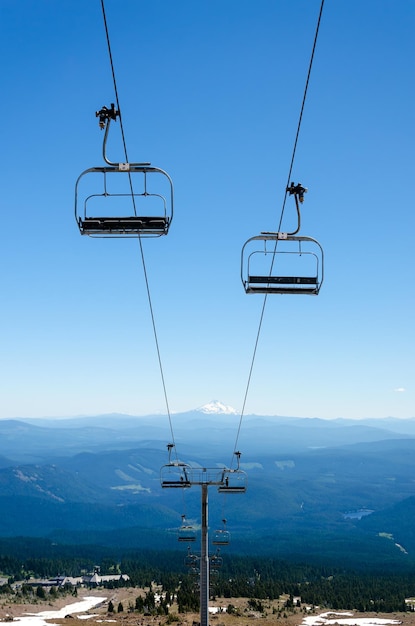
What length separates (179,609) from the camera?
63.9 metres

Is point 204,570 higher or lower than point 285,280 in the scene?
lower

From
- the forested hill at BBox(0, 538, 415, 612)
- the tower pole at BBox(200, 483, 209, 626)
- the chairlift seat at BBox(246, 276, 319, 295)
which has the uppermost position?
the chairlift seat at BBox(246, 276, 319, 295)

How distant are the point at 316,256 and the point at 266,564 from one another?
141707mm

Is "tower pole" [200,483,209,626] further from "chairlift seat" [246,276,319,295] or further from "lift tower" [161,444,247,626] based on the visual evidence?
"chairlift seat" [246,276,319,295]

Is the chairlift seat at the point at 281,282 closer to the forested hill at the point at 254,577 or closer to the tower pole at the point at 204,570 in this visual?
the tower pole at the point at 204,570

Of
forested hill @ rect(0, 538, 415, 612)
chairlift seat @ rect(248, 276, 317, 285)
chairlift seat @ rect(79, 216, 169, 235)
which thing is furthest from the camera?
forested hill @ rect(0, 538, 415, 612)

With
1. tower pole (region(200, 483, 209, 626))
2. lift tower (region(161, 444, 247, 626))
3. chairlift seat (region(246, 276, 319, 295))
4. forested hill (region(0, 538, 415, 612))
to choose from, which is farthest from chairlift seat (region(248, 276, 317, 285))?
forested hill (region(0, 538, 415, 612))

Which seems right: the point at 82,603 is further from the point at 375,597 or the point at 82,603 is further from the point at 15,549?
the point at 15,549

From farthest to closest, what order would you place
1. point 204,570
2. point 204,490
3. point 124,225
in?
point 204,490 < point 204,570 < point 124,225

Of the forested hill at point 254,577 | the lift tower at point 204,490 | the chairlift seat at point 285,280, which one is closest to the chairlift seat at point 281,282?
the chairlift seat at point 285,280

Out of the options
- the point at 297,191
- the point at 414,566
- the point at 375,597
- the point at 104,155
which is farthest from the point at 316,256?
the point at 414,566

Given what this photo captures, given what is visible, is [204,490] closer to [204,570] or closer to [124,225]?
[204,570]

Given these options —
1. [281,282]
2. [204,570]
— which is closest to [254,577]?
[204,570]

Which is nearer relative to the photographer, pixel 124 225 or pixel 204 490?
pixel 124 225
